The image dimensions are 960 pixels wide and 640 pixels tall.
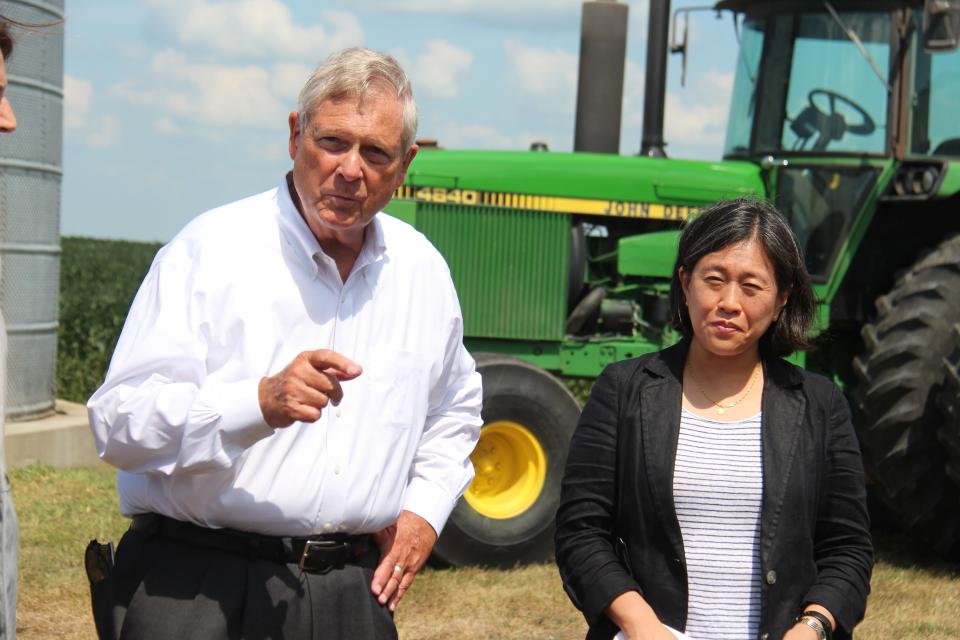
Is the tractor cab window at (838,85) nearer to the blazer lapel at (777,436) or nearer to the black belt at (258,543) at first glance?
the blazer lapel at (777,436)

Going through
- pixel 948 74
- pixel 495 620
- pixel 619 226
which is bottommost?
pixel 495 620

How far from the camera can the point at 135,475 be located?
2.42 m

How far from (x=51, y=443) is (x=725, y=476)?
226 inches

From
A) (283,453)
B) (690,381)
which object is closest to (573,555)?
(690,381)

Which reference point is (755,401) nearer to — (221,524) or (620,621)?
(620,621)

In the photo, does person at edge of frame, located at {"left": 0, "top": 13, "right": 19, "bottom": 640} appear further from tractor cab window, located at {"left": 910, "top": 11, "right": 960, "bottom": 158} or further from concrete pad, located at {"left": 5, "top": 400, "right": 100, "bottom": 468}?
concrete pad, located at {"left": 5, "top": 400, "right": 100, "bottom": 468}

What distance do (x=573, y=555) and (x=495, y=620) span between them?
271cm

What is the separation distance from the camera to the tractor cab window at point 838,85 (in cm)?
634

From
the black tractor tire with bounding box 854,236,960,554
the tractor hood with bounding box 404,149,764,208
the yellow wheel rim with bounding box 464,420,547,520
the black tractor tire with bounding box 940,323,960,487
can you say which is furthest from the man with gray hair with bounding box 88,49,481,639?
the tractor hood with bounding box 404,149,764,208

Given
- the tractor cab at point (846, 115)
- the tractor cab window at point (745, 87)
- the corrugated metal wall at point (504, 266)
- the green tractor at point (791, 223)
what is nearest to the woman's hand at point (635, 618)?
the green tractor at point (791, 223)

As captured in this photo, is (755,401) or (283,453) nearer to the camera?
(283,453)

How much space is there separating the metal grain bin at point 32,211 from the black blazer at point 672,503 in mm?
5573

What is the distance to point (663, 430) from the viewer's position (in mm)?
2561

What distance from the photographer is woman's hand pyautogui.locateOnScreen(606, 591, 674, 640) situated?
2.45 meters
